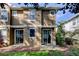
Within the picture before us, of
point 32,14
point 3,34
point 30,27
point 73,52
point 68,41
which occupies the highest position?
point 32,14

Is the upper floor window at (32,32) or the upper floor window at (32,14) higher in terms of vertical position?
the upper floor window at (32,14)

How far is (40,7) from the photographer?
258cm

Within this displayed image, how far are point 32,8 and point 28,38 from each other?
45 centimetres

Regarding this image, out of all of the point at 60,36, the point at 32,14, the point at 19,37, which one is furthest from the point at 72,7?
the point at 19,37

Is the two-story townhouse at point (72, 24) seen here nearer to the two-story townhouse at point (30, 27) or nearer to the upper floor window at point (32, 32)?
the two-story townhouse at point (30, 27)

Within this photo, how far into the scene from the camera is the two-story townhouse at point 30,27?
8.38 ft

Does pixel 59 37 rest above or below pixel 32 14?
below

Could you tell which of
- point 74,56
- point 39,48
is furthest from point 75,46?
point 39,48

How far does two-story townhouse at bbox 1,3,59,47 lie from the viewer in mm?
2553

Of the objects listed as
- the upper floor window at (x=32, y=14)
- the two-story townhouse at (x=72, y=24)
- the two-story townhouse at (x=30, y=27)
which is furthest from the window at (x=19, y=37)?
the two-story townhouse at (x=72, y=24)

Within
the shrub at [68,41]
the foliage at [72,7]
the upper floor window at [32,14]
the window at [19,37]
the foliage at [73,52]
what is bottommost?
the foliage at [73,52]

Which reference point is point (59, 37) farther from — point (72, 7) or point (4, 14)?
point (4, 14)

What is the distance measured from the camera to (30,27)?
2.56 m

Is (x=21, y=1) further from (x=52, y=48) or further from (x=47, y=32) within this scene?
(x=52, y=48)
